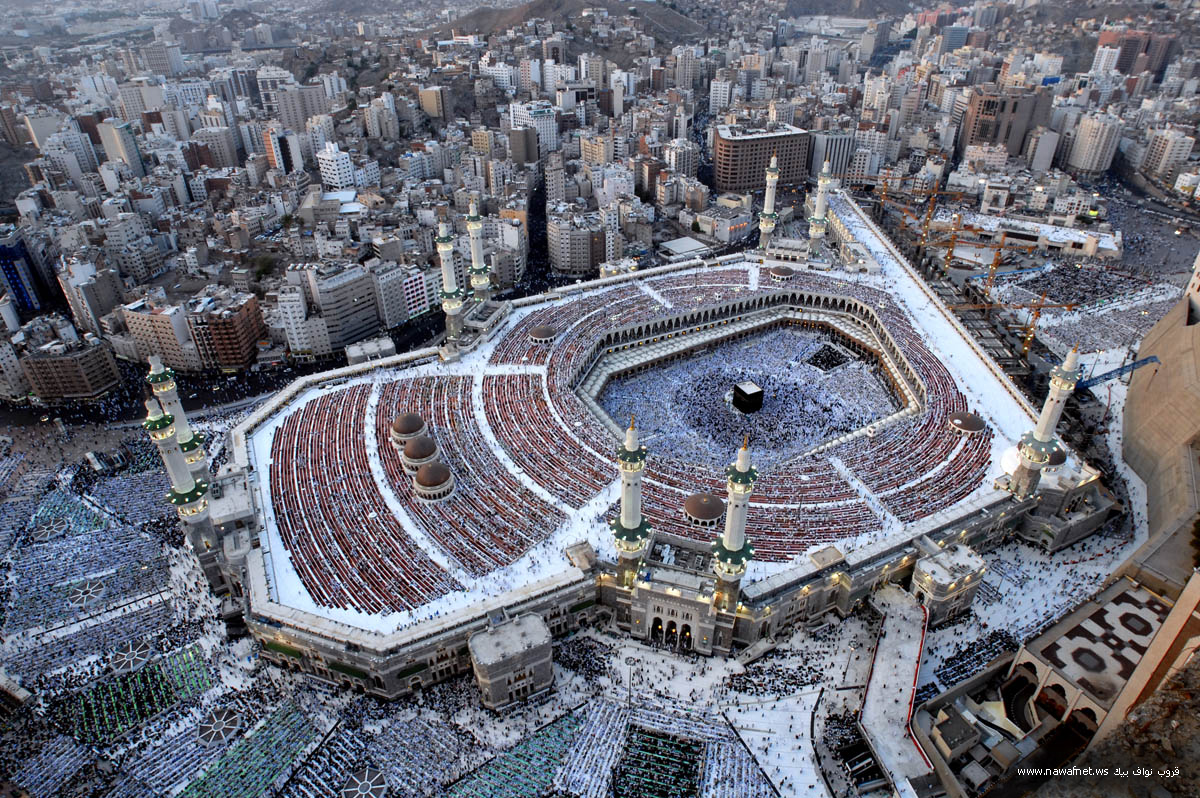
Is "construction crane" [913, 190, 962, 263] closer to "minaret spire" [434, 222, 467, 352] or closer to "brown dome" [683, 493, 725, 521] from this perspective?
"minaret spire" [434, 222, 467, 352]

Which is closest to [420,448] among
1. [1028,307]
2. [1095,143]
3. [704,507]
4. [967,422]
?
[704,507]

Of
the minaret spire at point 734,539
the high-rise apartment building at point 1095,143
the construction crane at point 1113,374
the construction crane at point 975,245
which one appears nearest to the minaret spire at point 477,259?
the minaret spire at point 734,539

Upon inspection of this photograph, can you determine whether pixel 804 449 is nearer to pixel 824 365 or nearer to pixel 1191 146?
pixel 824 365

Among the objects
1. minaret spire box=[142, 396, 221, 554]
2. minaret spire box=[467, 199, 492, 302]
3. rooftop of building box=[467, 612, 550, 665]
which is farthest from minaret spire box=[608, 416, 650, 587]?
minaret spire box=[467, 199, 492, 302]

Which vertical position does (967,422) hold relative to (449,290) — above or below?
below

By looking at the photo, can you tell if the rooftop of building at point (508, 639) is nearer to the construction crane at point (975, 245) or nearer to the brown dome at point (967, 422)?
the brown dome at point (967, 422)

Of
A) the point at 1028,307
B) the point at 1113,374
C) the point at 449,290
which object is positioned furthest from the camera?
the point at 1028,307

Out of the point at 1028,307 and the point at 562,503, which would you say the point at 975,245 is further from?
the point at 562,503
